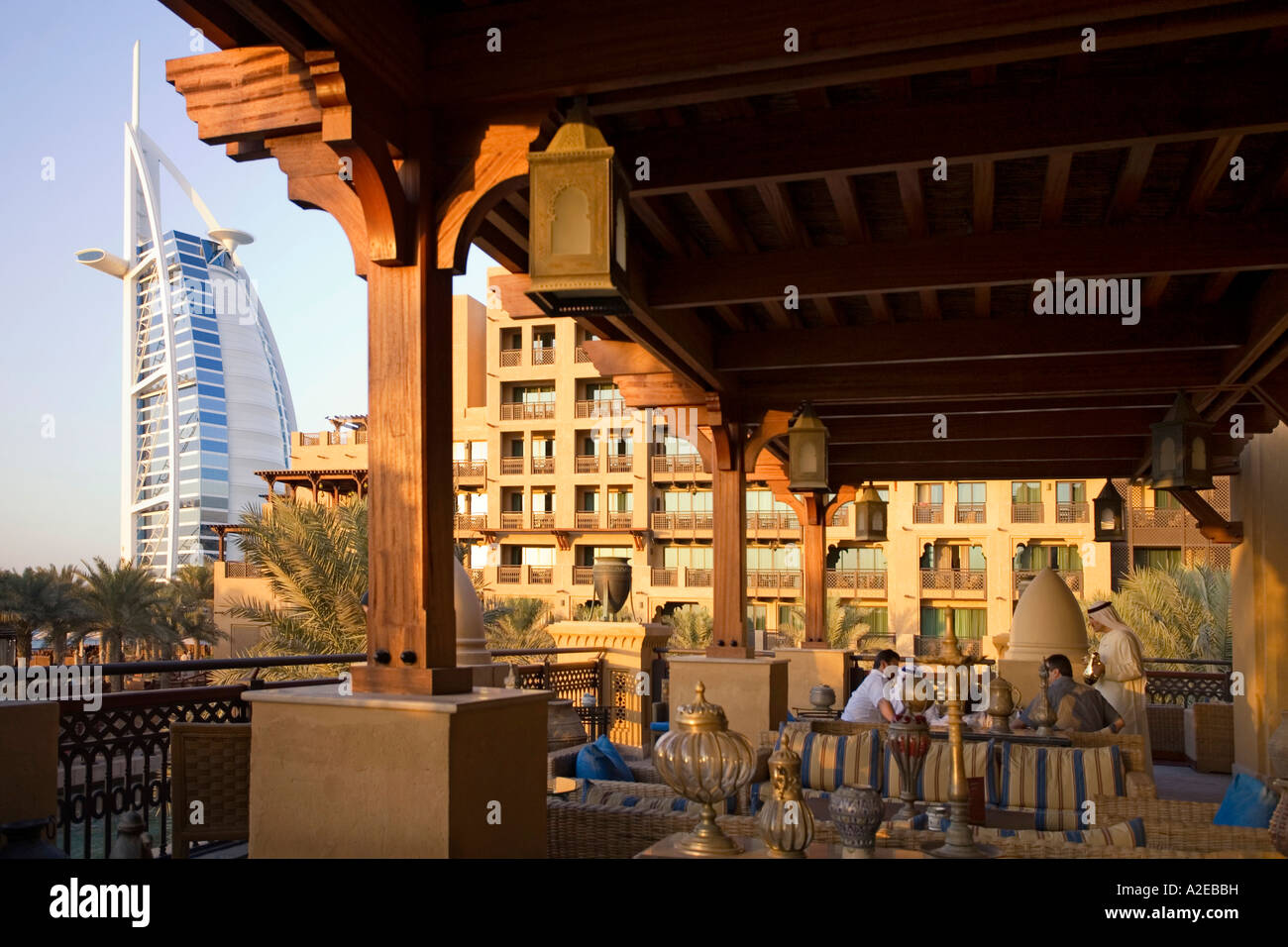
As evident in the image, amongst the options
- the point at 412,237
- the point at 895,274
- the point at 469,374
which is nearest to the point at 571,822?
the point at 412,237

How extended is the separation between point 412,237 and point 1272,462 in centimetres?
905

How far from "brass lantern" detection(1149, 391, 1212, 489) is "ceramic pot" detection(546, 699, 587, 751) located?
438cm

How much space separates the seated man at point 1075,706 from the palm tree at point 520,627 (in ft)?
61.4

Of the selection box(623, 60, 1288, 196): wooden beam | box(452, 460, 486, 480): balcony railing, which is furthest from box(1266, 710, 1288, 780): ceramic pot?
box(452, 460, 486, 480): balcony railing

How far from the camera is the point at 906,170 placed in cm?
491

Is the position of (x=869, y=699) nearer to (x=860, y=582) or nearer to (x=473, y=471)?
(x=860, y=582)

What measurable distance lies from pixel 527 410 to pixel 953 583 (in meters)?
16.8

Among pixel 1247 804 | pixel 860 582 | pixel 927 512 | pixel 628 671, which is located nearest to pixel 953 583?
pixel 927 512

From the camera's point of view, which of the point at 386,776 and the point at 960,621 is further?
the point at 960,621

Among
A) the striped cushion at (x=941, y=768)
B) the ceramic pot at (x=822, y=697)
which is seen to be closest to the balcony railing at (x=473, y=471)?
the ceramic pot at (x=822, y=697)

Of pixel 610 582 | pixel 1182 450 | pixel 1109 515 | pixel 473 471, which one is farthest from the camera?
pixel 473 471

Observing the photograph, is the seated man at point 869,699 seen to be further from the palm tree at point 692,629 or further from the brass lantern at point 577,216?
the palm tree at point 692,629

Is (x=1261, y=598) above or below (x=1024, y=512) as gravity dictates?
below

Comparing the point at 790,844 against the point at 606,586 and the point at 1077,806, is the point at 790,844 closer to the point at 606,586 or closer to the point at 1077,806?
the point at 1077,806
